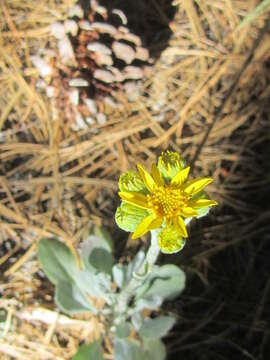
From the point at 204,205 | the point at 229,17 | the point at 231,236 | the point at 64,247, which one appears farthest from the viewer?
the point at 229,17

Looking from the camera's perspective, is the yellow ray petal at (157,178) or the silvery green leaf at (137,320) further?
the silvery green leaf at (137,320)

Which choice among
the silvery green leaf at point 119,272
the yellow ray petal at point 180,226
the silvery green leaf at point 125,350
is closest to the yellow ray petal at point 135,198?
the yellow ray petal at point 180,226

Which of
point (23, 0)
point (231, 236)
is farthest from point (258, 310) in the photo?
point (23, 0)

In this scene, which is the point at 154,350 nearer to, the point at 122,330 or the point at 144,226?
the point at 122,330

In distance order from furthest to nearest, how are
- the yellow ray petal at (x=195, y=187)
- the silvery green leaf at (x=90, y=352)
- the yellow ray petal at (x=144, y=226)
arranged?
the silvery green leaf at (x=90, y=352), the yellow ray petal at (x=195, y=187), the yellow ray petal at (x=144, y=226)

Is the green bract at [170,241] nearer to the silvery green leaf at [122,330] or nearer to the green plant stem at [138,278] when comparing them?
the green plant stem at [138,278]

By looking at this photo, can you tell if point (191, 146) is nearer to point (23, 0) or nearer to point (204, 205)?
point (204, 205)
